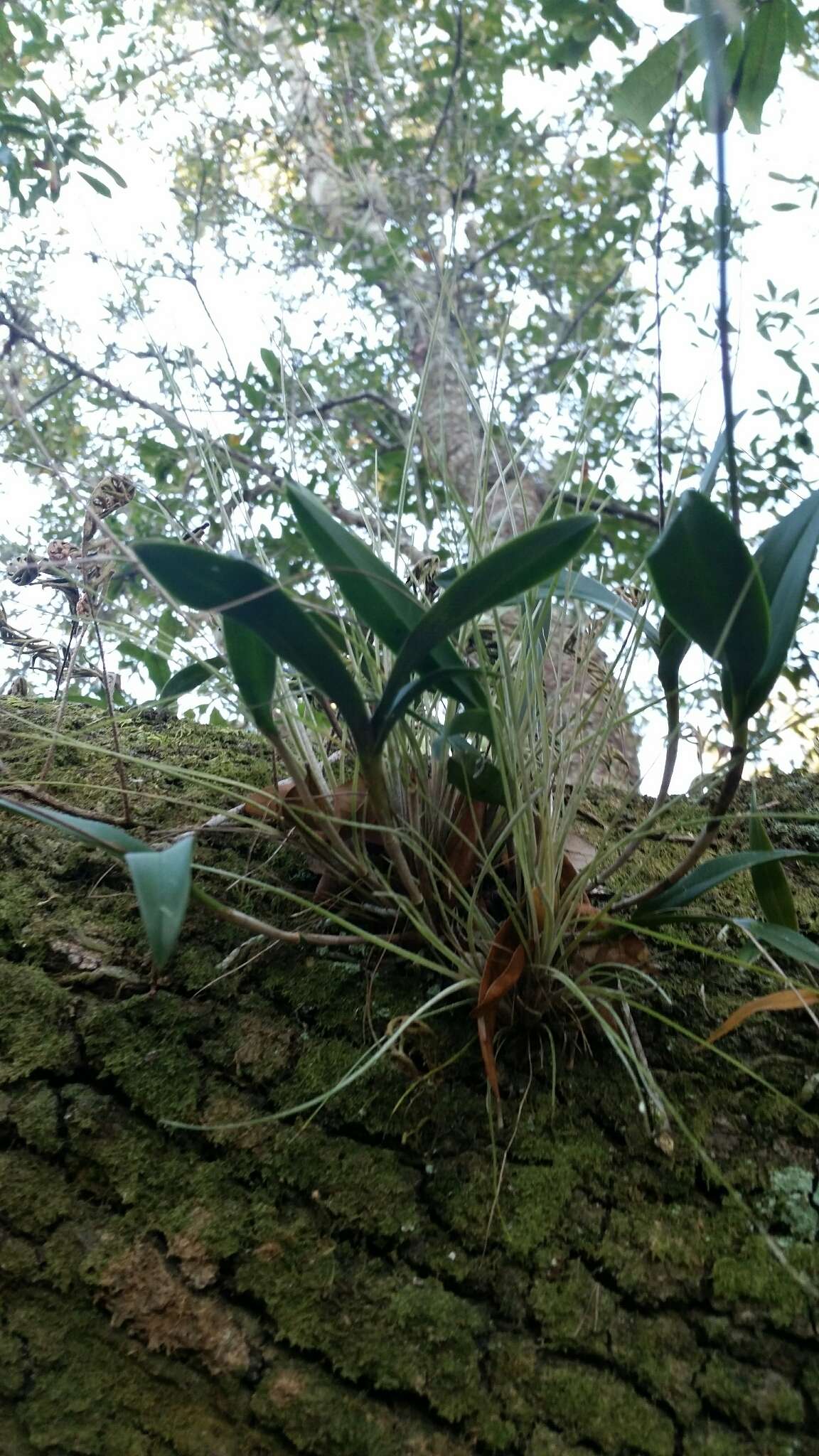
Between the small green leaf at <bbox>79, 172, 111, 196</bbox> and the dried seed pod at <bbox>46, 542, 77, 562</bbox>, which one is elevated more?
the small green leaf at <bbox>79, 172, 111, 196</bbox>

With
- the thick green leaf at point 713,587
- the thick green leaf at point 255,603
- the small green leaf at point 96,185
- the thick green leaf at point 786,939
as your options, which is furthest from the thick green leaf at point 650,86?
the small green leaf at point 96,185

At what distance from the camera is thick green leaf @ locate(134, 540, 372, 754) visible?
0.61 metres

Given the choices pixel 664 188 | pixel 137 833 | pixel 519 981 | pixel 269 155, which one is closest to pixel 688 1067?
pixel 519 981

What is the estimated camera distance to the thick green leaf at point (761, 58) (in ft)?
3.40

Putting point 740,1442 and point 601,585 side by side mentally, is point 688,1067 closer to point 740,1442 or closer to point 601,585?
point 740,1442

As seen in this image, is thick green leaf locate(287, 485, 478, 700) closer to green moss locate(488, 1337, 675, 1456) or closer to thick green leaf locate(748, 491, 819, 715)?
thick green leaf locate(748, 491, 819, 715)

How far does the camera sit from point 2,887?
915 millimetres

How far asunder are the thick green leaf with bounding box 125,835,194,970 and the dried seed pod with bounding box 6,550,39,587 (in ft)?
1.47

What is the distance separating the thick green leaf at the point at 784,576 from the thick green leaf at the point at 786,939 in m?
0.19

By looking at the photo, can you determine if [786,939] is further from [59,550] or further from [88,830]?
[59,550]

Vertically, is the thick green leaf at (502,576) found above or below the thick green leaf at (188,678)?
above

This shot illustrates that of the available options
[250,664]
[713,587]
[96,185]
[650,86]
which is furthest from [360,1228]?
[96,185]

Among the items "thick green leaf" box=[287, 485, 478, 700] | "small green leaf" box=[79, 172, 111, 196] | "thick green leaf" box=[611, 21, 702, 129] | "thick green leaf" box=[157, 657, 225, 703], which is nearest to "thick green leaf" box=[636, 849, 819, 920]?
"thick green leaf" box=[287, 485, 478, 700]

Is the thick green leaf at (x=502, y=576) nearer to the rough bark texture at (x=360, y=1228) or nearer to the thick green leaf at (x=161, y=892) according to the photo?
the thick green leaf at (x=161, y=892)
